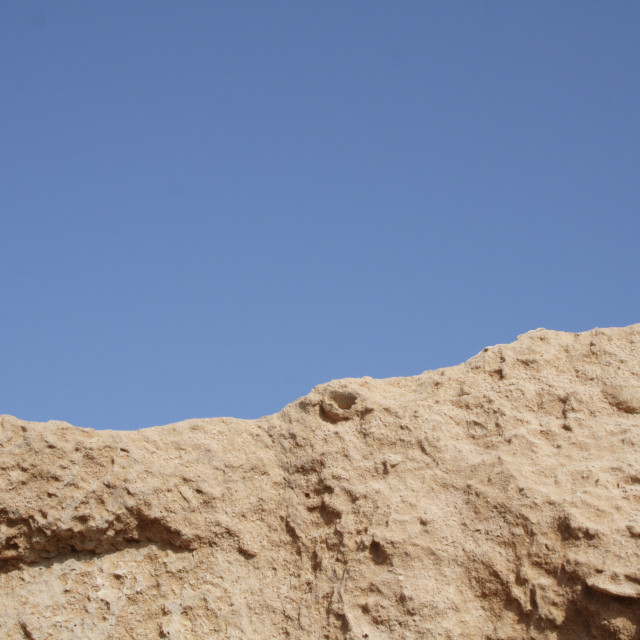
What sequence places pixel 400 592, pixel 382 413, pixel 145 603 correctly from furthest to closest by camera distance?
pixel 382 413, pixel 145 603, pixel 400 592

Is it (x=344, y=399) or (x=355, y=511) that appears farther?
(x=344, y=399)

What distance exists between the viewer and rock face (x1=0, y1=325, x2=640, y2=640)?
410cm

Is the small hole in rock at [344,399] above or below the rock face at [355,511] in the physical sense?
above

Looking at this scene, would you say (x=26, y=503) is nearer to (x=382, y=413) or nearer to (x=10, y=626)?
(x=10, y=626)

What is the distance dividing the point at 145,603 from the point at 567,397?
2.72 meters

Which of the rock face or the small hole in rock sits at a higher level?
the small hole in rock

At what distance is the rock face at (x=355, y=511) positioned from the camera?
4.10 metres

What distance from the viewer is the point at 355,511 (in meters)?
4.51

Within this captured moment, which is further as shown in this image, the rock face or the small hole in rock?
the small hole in rock

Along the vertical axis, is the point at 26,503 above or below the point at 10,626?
above

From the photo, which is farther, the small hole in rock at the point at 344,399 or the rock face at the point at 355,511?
the small hole in rock at the point at 344,399

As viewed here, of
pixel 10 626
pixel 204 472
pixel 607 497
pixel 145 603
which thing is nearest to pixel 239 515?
pixel 204 472

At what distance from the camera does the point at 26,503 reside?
462 centimetres

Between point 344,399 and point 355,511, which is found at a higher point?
point 344,399
